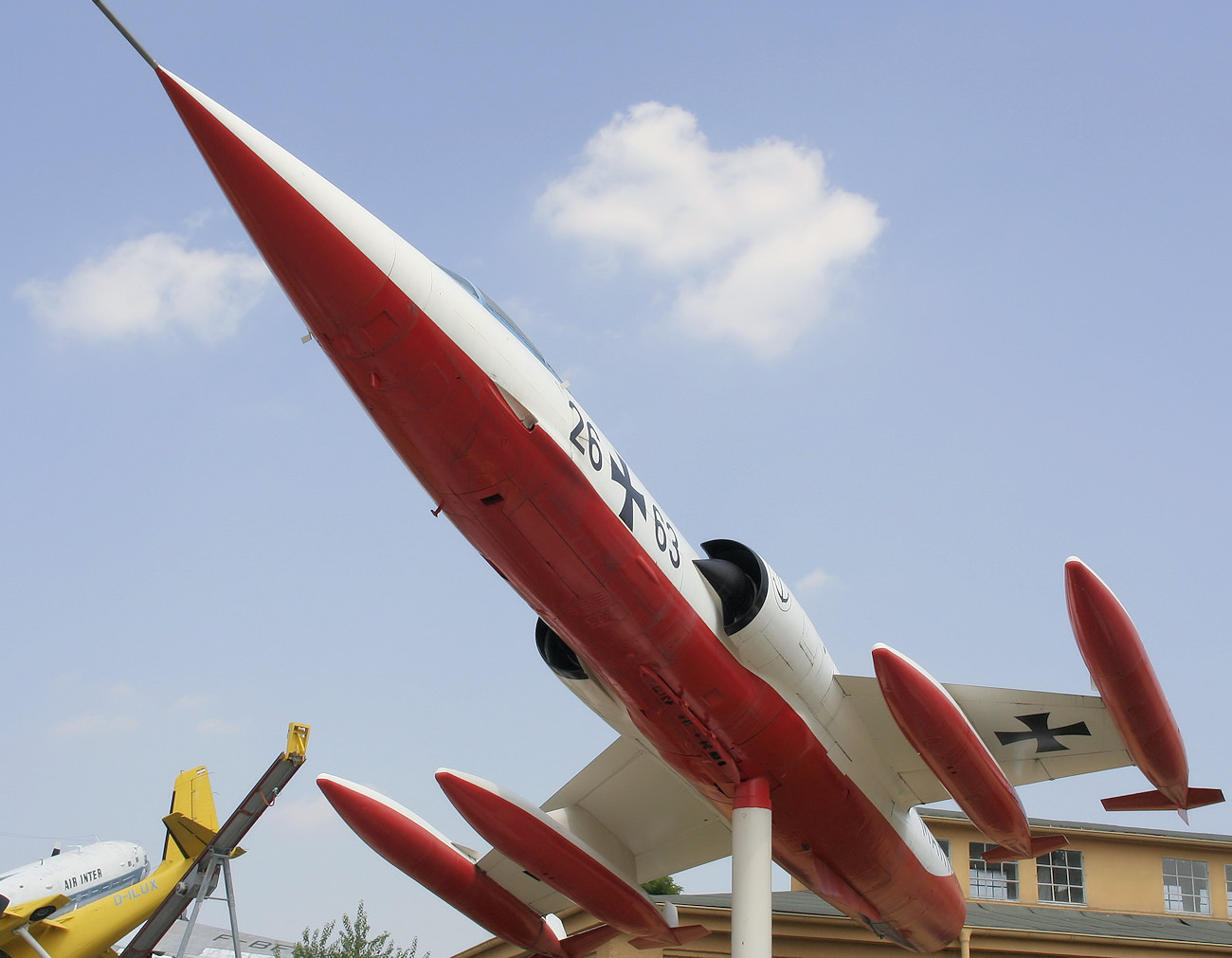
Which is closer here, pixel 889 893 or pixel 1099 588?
pixel 1099 588

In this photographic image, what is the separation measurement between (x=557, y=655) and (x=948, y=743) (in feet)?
11.7

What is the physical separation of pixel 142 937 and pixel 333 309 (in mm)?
11473

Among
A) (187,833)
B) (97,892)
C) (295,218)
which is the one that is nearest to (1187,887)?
(187,833)

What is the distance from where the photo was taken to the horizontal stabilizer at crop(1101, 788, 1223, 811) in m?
10.4

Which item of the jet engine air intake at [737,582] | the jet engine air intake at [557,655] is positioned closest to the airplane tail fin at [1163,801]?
the jet engine air intake at [737,582]

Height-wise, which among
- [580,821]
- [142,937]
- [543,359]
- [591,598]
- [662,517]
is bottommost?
[142,937]

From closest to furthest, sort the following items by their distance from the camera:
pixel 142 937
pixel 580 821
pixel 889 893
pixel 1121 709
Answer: pixel 1121 709, pixel 889 893, pixel 580 821, pixel 142 937

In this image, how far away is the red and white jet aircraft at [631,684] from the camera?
23.2ft

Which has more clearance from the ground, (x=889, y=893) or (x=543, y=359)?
(x=543, y=359)

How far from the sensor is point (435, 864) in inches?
472

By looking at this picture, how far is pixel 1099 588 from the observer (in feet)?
28.1

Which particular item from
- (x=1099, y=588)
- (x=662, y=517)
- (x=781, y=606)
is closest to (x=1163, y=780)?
(x=1099, y=588)

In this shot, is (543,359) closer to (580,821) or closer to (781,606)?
(781,606)

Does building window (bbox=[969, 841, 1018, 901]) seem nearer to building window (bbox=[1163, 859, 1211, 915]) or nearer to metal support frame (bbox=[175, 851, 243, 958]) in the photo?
building window (bbox=[1163, 859, 1211, 915])
